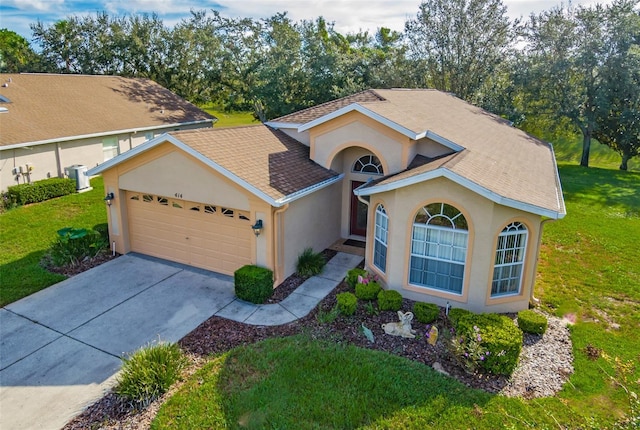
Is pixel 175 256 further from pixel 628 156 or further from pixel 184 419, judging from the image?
pixel 628 156

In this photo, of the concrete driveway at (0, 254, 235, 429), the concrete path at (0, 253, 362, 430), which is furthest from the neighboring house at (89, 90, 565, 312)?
the concrete driveway at (0, 254, 235, 429)

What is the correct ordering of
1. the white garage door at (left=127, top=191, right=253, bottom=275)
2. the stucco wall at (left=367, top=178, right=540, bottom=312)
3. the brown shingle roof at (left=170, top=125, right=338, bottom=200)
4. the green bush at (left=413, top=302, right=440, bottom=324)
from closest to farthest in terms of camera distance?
the green bush at (left=413, top=302, right=440, bottom=324)
the stucco wall at (left=367, top=178, right=540, bottom=312)
the brown shingle roof at (left=170, top=125, right=338, bottom=200)
the white garage door at (left=127, top=191, right=253, bottom=275)

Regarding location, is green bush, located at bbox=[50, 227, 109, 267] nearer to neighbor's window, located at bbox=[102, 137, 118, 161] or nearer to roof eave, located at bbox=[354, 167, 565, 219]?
roof eave, located at bbox=[354, 167, 565, 219]

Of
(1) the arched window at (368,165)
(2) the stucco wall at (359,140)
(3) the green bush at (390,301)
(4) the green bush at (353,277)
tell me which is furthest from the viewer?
(1) the arched window at (368,165)

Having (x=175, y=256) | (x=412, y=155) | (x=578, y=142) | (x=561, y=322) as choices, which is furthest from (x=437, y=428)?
(x=578, y=142)

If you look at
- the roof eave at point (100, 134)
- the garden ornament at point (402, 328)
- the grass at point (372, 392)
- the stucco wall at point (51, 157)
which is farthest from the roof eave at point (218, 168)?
the stucco wall at point (51, 157)

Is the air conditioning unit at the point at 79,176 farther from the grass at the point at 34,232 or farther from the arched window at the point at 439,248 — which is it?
the arched window at the point at 439,248

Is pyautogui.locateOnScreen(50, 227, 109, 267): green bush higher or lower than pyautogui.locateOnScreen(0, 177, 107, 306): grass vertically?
higher
